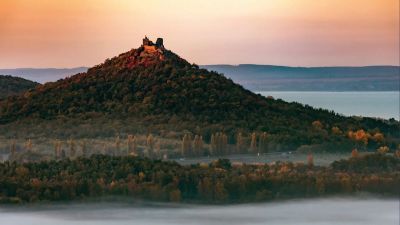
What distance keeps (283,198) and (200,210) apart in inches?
187

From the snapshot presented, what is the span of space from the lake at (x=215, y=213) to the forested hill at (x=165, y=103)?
98.8 ft

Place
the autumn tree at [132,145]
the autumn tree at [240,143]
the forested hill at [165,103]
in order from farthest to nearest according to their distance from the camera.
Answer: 1. the forested hill at [165,103]
2. the autumn tree at [240,143]
3. the autumn tree at [132,145]

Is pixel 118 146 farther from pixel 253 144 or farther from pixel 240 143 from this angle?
pixel 253 144

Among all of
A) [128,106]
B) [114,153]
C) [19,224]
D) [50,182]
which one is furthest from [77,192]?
[128,106]

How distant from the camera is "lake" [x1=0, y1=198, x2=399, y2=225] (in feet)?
285

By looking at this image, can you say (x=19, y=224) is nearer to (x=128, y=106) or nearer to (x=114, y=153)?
(x=114, y=153)

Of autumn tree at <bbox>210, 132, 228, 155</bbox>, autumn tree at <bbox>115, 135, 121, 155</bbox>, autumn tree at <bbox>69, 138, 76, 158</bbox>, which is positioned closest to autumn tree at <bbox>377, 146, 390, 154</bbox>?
autumn tree at <bbox>210, 132, 228, 155</bbox>

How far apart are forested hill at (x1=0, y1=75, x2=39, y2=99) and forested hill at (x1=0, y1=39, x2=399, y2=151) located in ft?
53.8

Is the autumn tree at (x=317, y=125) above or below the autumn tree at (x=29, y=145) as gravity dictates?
above

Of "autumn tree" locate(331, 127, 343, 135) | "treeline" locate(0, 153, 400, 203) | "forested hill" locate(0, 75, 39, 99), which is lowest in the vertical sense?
"treeline" locate(0, 153, 400, 203)

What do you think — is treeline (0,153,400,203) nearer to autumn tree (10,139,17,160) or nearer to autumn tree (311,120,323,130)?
autumn tree (10,139,17,160)

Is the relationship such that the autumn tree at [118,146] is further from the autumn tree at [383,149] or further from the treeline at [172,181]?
the autumn tree at [383,149]

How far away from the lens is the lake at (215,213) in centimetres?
8681

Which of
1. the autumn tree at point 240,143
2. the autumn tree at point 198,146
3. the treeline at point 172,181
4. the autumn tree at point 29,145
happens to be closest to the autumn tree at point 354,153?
the autumn tree at point 240,143
